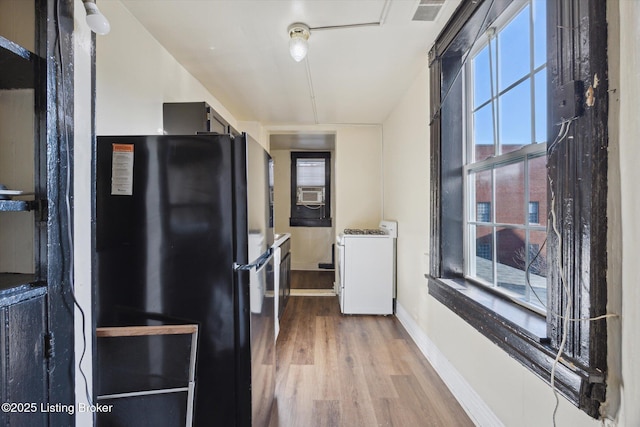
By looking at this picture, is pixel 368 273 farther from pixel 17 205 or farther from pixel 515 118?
pixel 17 205

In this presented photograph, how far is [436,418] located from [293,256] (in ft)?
13.7

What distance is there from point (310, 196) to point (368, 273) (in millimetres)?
2634

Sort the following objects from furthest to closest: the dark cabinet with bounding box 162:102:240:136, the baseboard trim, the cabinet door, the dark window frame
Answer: the baseboard trim → the dark cabinet with bounding box 162:102:240:136 → the dark window frame → the cabinet door

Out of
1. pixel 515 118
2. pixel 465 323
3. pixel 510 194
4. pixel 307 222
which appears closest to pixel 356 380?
pixel 465 323

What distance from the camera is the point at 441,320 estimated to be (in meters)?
1.96

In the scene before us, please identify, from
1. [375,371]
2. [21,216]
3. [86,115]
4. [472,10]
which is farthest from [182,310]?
[472,10]

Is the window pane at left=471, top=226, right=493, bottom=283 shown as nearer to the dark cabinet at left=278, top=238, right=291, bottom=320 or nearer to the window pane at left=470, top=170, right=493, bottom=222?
the window pane at left=470, top=170, right=493, bottom=222

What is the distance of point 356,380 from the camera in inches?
76.0

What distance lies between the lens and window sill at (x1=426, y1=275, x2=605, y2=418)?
853mm

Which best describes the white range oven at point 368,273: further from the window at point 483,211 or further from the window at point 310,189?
the window at point 310,189

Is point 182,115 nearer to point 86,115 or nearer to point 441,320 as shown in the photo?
point 86,115

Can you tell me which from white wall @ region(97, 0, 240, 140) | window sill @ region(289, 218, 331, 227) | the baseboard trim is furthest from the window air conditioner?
white wall @ region(97, 0, 240, 140)

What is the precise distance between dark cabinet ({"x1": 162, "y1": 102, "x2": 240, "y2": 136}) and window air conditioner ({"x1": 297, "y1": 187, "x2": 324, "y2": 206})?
3.52 meters

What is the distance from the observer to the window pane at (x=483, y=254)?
1.67 metres
